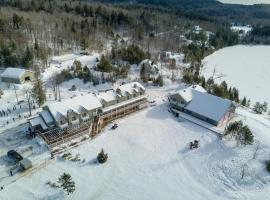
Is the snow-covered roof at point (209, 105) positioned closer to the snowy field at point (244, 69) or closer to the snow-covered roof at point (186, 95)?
the snow-covered roof at point (186, 95)

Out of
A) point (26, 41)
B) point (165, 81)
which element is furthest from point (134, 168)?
point (26, 41)

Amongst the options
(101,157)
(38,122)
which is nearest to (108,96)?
(38,122)

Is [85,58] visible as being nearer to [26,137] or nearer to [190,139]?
[26,137]

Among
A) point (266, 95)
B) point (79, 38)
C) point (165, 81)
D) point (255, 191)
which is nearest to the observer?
point (255, 191)

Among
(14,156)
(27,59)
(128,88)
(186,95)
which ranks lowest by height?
(14,156)

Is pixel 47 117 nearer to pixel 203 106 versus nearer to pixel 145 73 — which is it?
pixel 203 106

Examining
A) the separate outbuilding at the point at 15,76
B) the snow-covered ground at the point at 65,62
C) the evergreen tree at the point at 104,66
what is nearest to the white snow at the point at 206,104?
the evergreen tree at the point at 104,66
